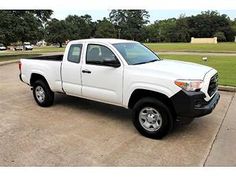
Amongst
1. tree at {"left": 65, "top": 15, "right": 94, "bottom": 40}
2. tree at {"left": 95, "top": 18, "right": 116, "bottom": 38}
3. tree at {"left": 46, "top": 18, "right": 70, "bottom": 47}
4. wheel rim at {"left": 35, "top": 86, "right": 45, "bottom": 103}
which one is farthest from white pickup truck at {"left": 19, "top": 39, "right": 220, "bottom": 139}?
tree at {"left": 65, "top": 15, "right": 94, "bottom": 40}

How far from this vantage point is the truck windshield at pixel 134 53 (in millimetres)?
6141

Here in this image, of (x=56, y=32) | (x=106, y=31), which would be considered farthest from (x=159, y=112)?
(x=106, y=31)

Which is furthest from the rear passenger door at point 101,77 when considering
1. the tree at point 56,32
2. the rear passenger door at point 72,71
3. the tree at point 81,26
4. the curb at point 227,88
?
the tree at point 81,26

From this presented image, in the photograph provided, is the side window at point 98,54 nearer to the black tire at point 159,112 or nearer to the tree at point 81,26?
the black tire at point 159,112

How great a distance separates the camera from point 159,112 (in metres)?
5.35

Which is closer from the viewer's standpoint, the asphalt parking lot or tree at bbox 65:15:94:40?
the asphalt parking lot

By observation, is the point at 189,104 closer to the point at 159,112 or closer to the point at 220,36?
the point at 159,112

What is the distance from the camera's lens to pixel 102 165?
14.4ft

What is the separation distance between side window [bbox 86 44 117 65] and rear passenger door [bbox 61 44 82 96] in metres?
0.28

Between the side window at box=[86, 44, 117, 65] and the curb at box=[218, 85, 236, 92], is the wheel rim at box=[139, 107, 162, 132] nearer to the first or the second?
the side window at box=[86, 44, 117, 65]

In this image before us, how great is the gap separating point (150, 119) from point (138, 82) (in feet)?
2.41

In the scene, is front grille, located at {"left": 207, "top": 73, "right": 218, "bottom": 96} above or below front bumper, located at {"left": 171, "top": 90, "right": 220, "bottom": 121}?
above

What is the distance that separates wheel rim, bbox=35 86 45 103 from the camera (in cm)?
781
